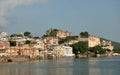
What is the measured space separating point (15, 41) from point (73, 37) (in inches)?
1922

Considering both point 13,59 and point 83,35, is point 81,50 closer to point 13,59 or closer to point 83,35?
point 83,35

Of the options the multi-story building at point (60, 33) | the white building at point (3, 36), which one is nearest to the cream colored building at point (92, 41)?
the multi-story building at point (60, 33)

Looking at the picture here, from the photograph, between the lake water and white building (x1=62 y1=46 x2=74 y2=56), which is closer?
the lake water

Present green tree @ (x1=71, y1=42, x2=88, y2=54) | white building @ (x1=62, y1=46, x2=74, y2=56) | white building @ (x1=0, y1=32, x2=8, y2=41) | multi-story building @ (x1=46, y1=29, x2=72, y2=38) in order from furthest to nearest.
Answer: multi-story building @ (x1=46, y1=29, x2=72, y2=38)
green tree @ (x1=71, y1=42, x2=88, y2=54)
white building @ (x1=62, y1=46, x2=74, y2=56)
white building @ (x1=0, y1=32, x2=8, y2=41)

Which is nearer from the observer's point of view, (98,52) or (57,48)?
(57,48)

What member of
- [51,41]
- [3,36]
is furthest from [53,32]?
[3,36]

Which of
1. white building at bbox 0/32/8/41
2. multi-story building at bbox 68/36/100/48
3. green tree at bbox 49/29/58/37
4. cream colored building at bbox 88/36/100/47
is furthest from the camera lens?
green tree at bbox 49/29/58/37

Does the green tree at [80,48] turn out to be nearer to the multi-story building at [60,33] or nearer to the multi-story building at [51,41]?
the multi-story building at [51,41]

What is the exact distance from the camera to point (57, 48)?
146 meters

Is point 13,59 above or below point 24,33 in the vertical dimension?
below

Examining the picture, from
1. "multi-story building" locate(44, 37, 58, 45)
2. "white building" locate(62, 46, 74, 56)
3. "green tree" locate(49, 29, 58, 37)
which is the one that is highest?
"green tree" locate(49, 29, 58, 37)

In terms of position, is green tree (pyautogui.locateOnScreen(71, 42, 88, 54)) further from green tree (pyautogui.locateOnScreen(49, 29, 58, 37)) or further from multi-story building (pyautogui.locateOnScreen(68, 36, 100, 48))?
green tree (pyautogui.locateOnScreen(49, 29, 58, 37))

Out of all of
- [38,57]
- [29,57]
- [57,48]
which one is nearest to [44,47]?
[57,48]

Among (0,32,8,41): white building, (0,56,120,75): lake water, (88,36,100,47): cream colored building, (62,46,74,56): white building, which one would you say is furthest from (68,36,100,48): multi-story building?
(0,56,120,75): lake water
